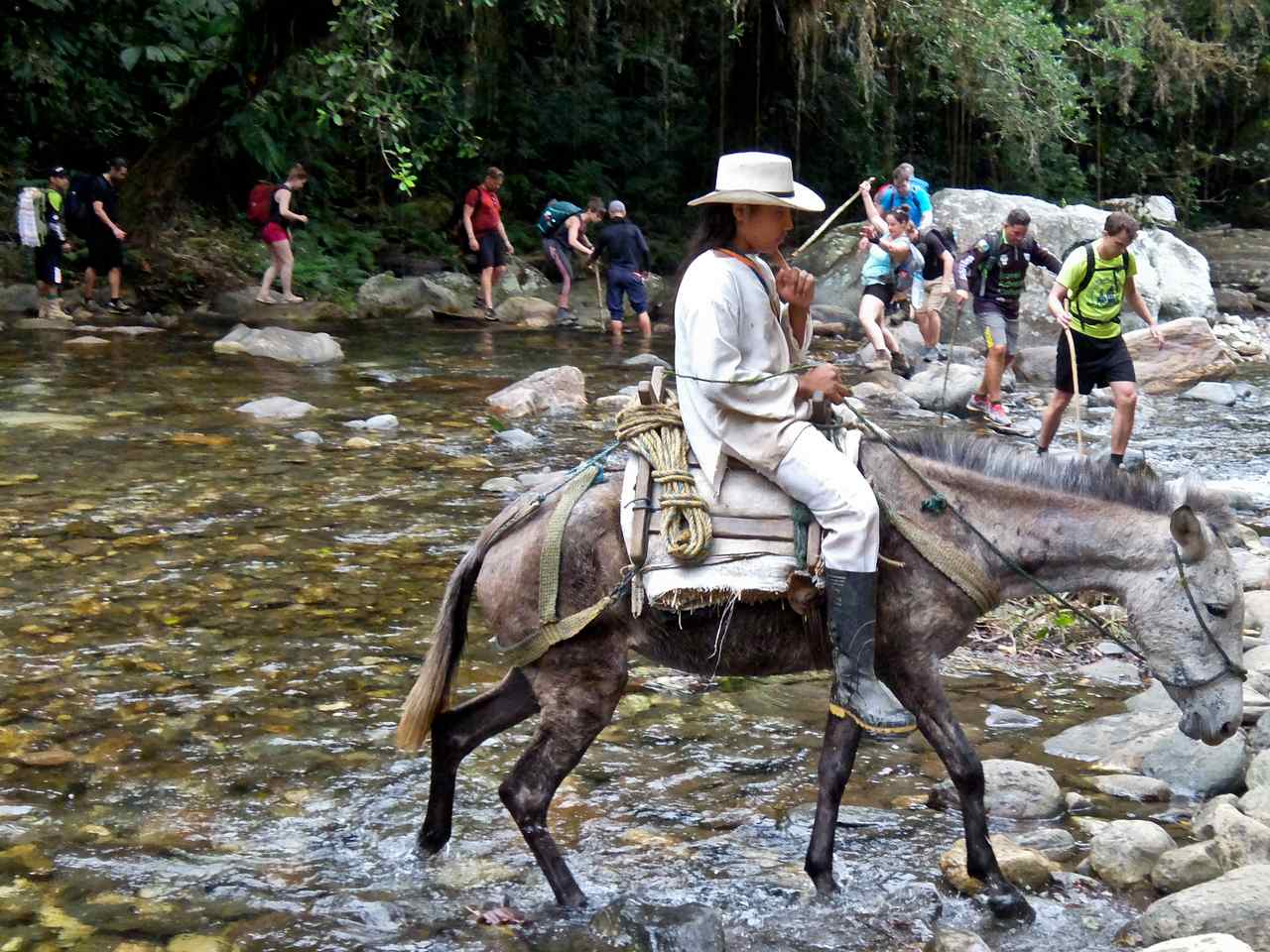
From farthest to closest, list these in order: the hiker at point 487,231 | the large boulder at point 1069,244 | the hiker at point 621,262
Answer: the large boulder at point 1069,244 < the hiker at point 487,231 < the hiker at point 621,262

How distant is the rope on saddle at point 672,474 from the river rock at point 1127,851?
1921 millimetres

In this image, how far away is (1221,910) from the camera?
15.3 feet

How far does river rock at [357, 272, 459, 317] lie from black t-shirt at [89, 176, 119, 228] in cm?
401

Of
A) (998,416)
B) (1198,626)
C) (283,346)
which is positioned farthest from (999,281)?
(1198,626)

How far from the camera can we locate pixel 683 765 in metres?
6.45

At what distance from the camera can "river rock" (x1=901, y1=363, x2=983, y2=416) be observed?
1590cm

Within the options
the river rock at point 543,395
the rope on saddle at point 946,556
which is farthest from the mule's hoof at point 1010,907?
the river rock at point 543,395

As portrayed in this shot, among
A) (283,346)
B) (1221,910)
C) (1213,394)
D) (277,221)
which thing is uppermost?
(277,221)

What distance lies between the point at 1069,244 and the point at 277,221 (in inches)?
487

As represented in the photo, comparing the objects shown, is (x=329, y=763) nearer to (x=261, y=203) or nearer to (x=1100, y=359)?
(x=1100, y=359)

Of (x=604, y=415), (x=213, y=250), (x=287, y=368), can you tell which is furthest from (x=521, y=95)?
(x=604, y=415)

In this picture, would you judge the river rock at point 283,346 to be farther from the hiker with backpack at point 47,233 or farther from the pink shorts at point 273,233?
the pink shorts at point 273,233

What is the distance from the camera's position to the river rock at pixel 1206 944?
166 inches

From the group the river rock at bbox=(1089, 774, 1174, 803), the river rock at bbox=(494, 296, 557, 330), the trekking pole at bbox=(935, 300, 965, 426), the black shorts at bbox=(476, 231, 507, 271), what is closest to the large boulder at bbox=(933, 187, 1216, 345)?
the trekking pole at bbox=(935, 300, 965, 426)
